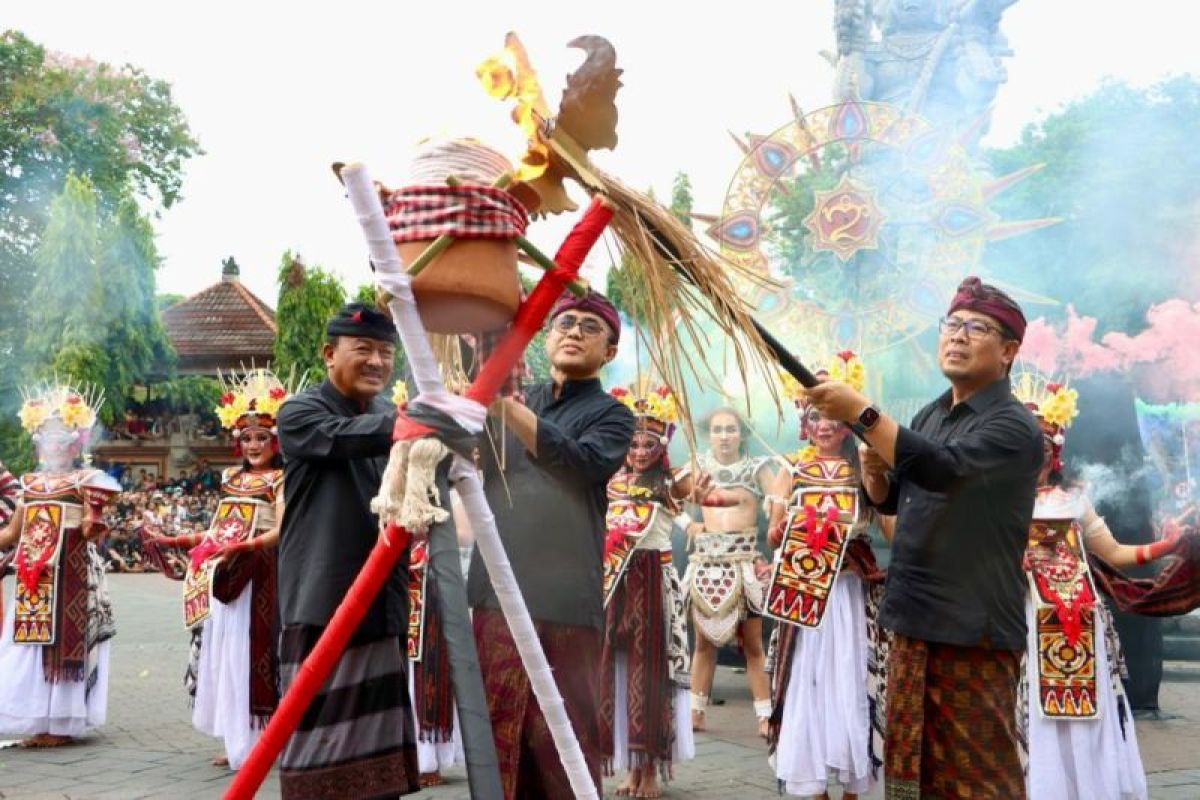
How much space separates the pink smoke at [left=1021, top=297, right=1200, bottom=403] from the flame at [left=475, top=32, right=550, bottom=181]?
6.47 metres

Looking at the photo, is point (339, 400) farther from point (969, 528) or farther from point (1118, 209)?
point (1118, 209)

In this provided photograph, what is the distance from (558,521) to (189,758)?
12.9 ft

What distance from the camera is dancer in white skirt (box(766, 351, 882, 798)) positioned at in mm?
5285

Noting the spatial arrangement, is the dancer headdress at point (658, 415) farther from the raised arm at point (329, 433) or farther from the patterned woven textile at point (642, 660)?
the raised arm at point (329, 433)

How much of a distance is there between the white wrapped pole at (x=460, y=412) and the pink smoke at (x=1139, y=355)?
649cm

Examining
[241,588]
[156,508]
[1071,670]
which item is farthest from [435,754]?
[156,508]

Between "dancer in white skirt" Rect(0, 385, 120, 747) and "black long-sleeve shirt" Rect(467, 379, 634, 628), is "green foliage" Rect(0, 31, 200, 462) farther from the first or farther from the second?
"black long-sleeve shirt" Rect(467, 379, 634, 628)

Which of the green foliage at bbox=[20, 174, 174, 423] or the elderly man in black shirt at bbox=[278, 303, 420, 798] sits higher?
the green foliage at bbox=[20, 174, 174, 423]

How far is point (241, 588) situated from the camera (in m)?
6.36

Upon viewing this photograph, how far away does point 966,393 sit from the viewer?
375 centimetres

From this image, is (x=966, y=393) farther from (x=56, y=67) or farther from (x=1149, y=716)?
(x=56, y=67)

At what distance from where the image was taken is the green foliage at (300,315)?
26438 millimetres

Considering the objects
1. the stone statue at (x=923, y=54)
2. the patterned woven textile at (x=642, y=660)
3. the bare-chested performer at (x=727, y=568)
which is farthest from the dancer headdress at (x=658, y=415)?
the stone statue at (x=923, y=54)

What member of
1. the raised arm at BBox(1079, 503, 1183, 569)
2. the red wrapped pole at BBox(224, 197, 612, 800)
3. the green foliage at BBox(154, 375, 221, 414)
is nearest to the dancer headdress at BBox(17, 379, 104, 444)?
the red wrapped pole at BBox(224, 197, 612, 800)
